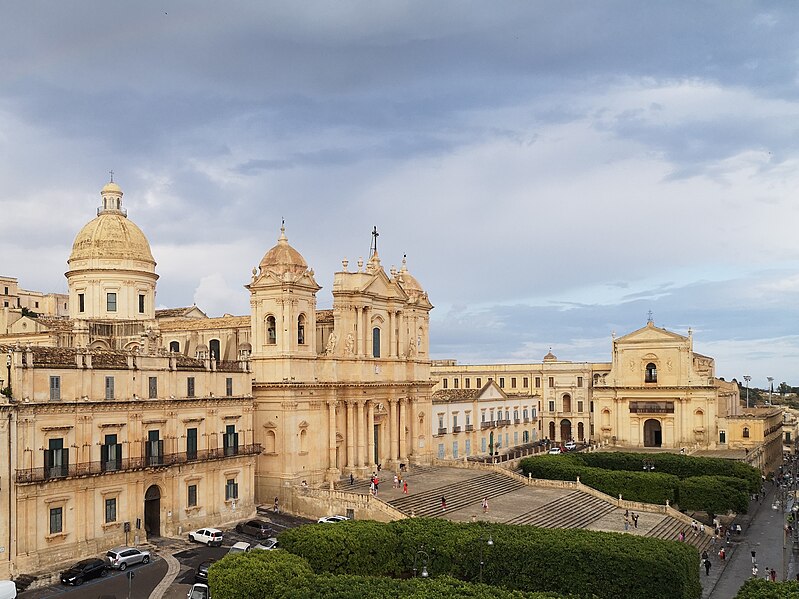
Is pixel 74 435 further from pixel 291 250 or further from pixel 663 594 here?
pixel 663 594

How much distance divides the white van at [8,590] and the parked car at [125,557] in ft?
18.1

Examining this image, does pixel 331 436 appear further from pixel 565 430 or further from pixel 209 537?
pixel 565 430

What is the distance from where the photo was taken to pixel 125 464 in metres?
42.8

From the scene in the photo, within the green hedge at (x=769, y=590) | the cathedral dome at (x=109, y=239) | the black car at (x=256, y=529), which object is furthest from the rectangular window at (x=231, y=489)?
the green hedge at (x=769, y=590)

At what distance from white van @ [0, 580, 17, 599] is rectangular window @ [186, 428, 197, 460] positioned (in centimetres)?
1374

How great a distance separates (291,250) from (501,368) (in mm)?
54989

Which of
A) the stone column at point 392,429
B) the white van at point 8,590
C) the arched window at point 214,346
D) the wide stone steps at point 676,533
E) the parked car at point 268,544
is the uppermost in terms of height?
the arched window at point 214,346

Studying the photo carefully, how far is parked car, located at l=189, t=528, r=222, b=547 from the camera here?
4369 cm

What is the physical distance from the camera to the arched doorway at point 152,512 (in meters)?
45.1

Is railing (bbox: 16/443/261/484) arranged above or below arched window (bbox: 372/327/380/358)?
below

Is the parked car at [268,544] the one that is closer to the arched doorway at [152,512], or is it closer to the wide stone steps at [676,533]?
the arched doorway at [152,512]

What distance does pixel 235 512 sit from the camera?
49625 millimetres

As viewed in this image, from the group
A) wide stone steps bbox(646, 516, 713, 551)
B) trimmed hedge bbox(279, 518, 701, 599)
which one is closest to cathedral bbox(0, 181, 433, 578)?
trimmed hedge bbox(279, 518, 701, 599)

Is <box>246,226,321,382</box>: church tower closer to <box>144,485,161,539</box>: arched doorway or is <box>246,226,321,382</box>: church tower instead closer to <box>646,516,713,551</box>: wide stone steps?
<box>144,485,161,539</box>: arched doorway
